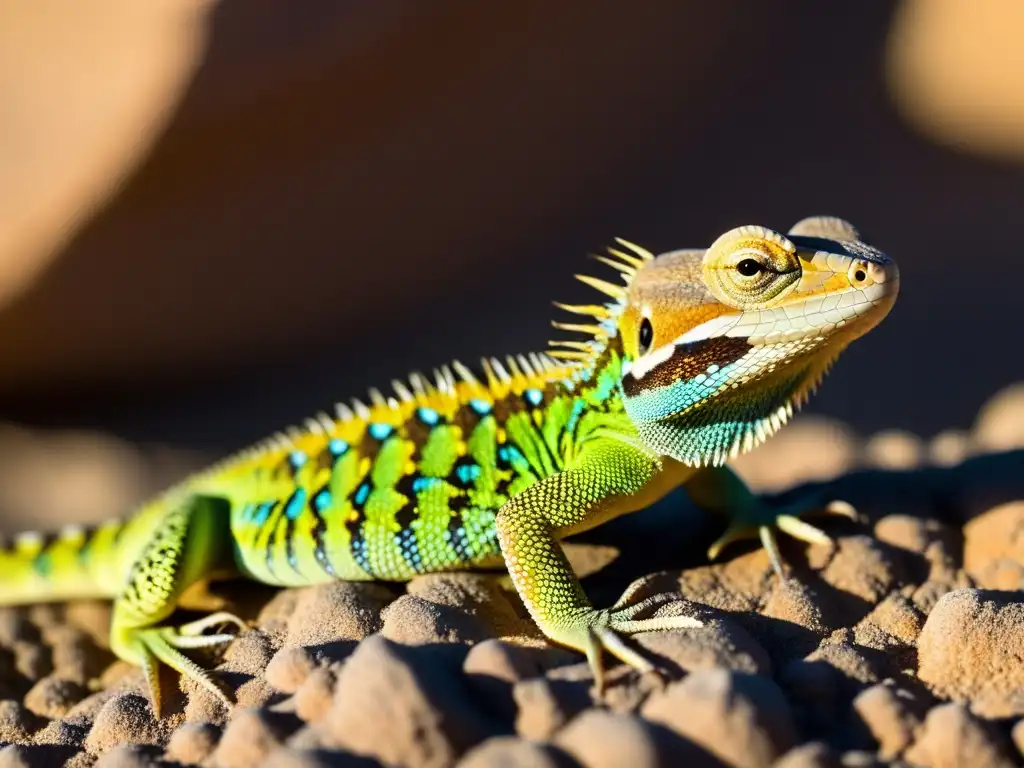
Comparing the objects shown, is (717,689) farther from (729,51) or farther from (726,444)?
(729,51)

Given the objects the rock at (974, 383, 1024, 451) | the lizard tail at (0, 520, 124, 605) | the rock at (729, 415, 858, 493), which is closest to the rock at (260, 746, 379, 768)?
the lizard tail at (0, 520, 124, 605)

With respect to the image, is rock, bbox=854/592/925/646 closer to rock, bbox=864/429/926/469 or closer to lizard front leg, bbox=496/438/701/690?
lizard front leg, bbox=496/438/701/690

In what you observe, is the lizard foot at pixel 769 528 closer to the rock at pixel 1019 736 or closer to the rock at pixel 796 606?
the rock at pixel 796 606

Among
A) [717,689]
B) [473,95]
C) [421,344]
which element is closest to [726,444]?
[717,689]

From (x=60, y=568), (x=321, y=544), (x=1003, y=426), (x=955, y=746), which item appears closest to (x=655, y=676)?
(x=955, y=746)

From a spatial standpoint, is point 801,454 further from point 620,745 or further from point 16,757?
point 16,757

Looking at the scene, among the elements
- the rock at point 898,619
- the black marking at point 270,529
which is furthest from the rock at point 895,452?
the black marking at point 270,529
